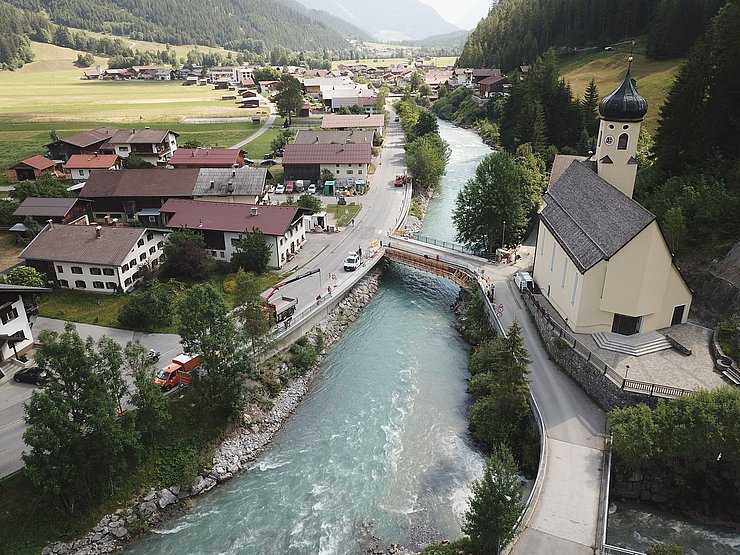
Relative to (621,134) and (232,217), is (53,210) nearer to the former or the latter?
(232,217)

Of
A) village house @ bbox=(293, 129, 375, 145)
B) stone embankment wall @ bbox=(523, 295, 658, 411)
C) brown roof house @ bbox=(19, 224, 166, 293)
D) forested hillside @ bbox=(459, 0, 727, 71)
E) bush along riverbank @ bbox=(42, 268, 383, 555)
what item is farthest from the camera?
forested hillside @ bbox=(459, 0, 727, 71)

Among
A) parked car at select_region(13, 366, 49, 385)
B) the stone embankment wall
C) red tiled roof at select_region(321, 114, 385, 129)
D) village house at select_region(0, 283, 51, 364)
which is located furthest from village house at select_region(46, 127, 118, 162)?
the stone embankment wall

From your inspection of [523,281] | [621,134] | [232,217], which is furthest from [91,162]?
[621,134]

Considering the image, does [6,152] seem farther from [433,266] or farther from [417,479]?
[417,479]

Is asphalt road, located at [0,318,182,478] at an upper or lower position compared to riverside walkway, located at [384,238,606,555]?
lower

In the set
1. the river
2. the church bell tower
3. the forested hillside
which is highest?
the forested hillside

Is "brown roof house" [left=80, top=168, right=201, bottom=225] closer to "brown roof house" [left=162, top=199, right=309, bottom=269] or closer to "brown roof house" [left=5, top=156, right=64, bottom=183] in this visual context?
"brown roof house" [left=162, top=199, right=309, bottom=269]

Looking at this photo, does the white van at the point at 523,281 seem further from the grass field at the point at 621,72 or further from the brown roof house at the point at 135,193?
the grass field at the point at 621,72
